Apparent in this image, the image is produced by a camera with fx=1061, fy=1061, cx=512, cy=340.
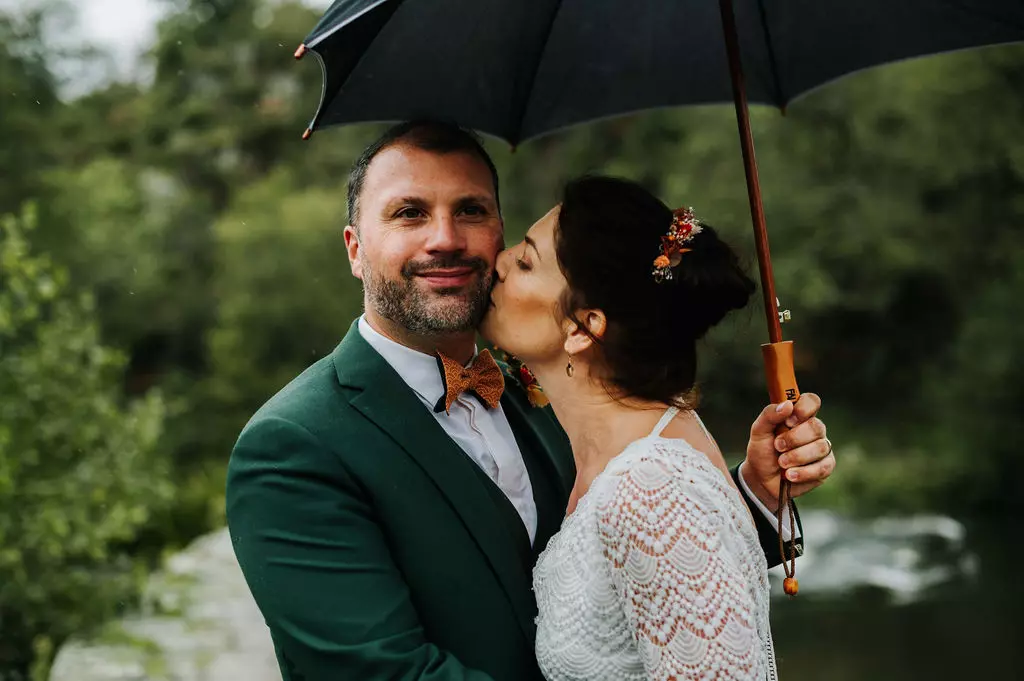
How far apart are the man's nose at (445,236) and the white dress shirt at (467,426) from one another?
0.75 ft

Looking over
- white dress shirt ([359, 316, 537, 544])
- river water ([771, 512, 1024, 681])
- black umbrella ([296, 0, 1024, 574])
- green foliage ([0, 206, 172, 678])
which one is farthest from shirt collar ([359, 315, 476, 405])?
river water ([771, 512, 1024, 681])

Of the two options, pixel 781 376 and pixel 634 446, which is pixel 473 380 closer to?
pixel 634 446

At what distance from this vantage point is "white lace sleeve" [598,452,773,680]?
68.0 inches

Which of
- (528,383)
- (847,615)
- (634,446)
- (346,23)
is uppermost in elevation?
(346,23)

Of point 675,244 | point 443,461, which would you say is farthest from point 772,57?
point 443,461

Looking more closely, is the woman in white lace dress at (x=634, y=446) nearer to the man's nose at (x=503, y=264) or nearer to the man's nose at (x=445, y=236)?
the man's nose at (x=503, y=264)

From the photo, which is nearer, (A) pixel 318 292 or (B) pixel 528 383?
(B) pixel 528 383

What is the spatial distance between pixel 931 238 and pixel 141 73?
49.1ft

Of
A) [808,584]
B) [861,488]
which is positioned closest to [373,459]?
[808,584]

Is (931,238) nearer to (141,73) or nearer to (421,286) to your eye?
(421,286)

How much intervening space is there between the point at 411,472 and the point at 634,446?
425mm

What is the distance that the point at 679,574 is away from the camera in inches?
68.2

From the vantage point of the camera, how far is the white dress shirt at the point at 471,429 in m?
2.23

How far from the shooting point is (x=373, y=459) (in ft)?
6.51
